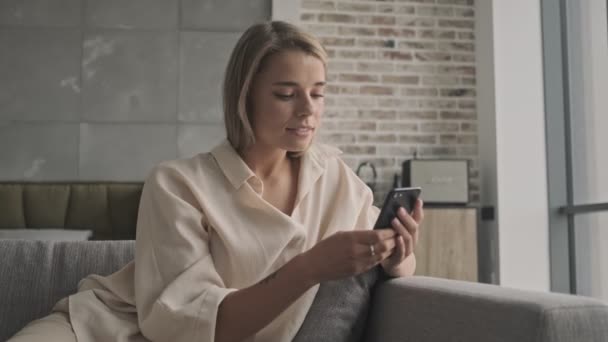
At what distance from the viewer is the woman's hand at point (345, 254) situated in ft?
4.48

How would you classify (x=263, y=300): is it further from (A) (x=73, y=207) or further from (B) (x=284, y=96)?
(A) (x=73, y=207)

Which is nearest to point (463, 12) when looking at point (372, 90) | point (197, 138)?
point (372, 90)

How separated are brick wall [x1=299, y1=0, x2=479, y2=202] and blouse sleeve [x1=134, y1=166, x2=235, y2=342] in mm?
3634

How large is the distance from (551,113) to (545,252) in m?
0.99

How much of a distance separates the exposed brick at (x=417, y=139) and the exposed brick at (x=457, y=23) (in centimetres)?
88

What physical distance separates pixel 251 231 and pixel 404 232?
37 cm

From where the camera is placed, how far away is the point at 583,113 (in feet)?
15.4

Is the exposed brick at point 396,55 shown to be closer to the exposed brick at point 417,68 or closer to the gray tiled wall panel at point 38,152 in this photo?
the exposed brick at point 417,68

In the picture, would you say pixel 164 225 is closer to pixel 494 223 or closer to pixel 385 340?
pixel 385 340

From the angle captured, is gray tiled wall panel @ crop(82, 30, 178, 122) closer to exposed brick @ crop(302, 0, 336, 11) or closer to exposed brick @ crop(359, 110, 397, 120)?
exposed brick @ crop(302, 0, 336, 11)

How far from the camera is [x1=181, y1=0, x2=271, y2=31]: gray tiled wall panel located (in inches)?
198

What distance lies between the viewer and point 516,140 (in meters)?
5.07

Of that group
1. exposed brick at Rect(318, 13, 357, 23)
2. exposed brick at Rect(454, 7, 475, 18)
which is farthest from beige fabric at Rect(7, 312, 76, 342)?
exposed brick at Rect(454, 7, 475, 18)

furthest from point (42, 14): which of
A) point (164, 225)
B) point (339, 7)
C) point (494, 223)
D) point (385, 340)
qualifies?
point (385, 340)
